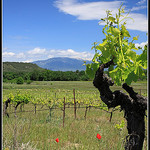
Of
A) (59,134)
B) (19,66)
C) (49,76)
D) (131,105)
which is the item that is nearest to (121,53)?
(131,105)

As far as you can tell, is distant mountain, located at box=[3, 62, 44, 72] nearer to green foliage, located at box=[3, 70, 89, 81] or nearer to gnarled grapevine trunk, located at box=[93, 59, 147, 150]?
green foliage, located at box=[3, 70, 89, 81]

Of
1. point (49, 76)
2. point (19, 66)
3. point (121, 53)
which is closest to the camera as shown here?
point (121, 53)

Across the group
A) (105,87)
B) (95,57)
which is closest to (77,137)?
(105,87)

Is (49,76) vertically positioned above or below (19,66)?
below

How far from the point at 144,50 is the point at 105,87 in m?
1.12

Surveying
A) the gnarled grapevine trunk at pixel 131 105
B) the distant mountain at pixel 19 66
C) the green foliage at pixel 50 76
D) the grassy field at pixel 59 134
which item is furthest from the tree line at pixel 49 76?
the distant mountain at pixel 19 66

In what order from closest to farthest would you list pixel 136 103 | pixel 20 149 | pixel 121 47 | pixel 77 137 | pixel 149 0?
pixel 149 0 → pixel 121 47 → pixel 136 103 → pixel 20 149 → pixel 77 137

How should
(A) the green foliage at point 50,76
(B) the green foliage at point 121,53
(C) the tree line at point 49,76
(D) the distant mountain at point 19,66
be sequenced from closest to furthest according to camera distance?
(B) the green foliage at point 121,53, (C) the tree line at point 49,76, (A) the green foliage at point 50,76, (D) the distant mountain at point 19,66

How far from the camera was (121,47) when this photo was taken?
296cm

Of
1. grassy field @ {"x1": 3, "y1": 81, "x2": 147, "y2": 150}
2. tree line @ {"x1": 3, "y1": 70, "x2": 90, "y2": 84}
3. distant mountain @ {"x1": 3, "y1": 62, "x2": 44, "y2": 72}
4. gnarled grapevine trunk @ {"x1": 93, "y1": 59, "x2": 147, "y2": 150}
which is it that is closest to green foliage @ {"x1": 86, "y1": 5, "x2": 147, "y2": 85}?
gnarled grapevine trunk @ {"x1": 93, "y1": 59, "x2": 147, "y2": 150}

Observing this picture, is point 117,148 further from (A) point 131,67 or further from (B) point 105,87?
(A) point 131,67

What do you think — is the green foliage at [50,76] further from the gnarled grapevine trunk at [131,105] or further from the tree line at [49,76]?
the gnarled grapevine trunk at [131,105]

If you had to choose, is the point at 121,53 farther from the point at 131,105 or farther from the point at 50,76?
the point at 50,76

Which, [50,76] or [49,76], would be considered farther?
[50,76]
